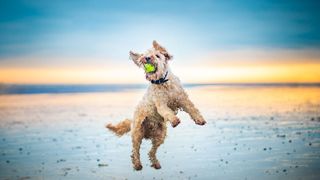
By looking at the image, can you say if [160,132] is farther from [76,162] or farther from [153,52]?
[76,162]

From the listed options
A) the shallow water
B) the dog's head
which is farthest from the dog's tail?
the dog's head

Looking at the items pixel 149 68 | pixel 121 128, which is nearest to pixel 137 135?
pixel 121 128

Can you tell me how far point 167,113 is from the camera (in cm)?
593

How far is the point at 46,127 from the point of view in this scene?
14289 millimetres

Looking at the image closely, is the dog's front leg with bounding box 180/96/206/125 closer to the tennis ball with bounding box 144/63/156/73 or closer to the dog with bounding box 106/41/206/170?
the dog with bounding box 106/41/206/170

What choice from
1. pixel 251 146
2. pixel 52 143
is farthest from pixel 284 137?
pixel 52 143

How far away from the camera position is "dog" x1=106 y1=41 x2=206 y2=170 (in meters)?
5.84

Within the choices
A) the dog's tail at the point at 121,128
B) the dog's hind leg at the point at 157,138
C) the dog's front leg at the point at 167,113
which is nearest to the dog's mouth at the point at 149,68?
the dog's front leg at the point at 167,113

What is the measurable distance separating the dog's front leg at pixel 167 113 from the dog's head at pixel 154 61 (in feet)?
1.25

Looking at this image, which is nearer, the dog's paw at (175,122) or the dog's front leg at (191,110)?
the dog's paw at (175,122)

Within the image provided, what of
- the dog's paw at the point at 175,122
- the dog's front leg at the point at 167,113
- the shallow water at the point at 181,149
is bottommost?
the shallow water at the point at 181,149

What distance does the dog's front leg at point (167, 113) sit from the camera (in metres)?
5.66

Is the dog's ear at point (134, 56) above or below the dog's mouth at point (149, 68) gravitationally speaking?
above

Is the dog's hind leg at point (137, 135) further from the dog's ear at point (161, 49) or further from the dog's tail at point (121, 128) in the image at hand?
the dog's ear at point (161, 49)
